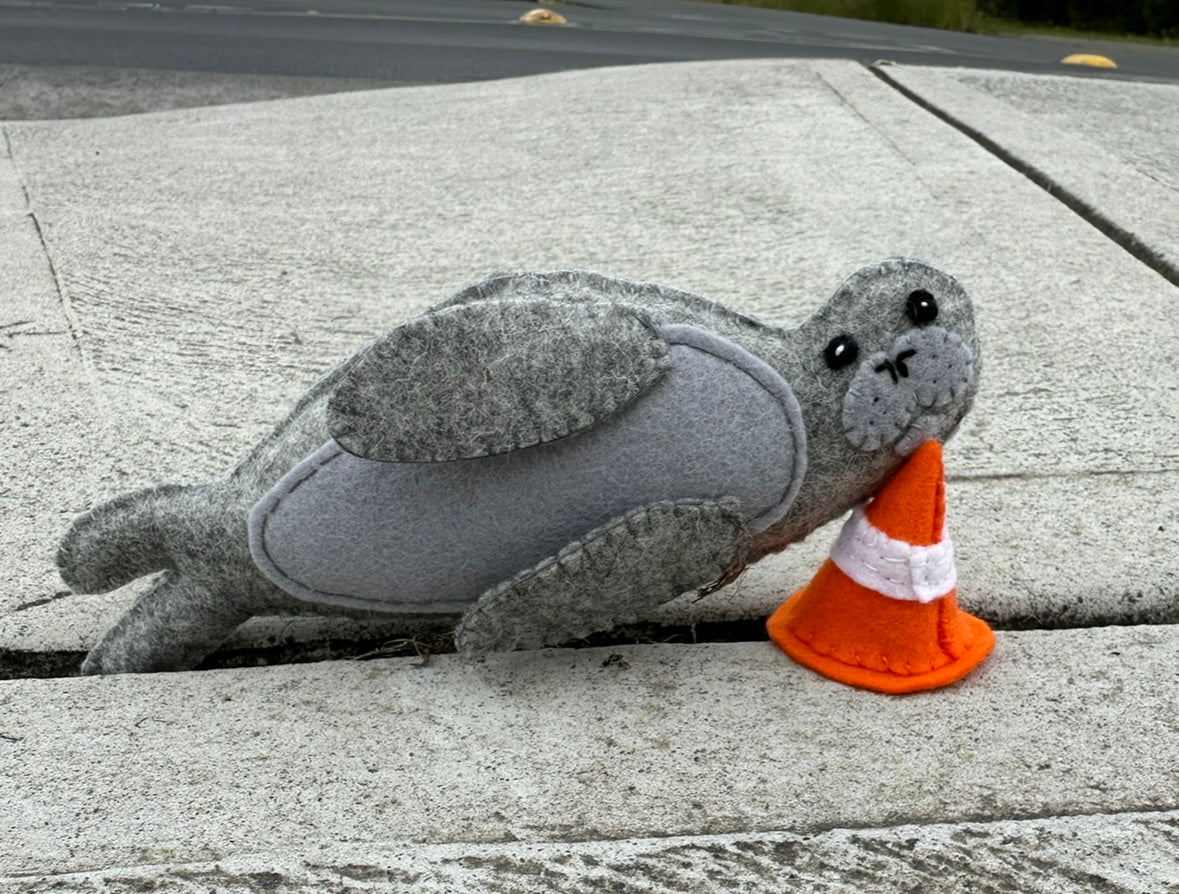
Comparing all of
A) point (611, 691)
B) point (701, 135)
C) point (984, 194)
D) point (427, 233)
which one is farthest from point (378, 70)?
point (611, 691)

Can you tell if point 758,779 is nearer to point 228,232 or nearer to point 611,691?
point 611,691

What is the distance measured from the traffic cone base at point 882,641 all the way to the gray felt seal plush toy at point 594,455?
0.42 ft

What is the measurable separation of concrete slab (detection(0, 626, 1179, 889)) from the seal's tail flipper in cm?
16

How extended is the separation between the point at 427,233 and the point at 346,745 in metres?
2.40

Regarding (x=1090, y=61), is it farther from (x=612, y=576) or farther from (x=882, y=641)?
(x=612, y=576)

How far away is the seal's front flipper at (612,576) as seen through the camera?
1.73 metres

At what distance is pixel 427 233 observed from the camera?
Answer: 12.9 ft

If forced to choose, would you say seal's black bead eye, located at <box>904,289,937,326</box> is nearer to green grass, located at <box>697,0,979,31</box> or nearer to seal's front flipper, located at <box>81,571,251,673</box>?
seal's front flipper, located at <box>81,571,251,673</box>

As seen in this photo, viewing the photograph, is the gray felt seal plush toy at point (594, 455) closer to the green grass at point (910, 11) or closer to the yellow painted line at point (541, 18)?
the yellow painted line at point (541, 18)

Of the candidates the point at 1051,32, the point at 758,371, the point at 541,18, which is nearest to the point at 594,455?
the point at 758,371

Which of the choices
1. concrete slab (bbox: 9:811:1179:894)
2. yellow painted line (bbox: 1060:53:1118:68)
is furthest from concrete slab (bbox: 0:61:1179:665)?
yellow painted line (bbox: 1060:53:1118:68)

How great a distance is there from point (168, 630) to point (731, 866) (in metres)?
0.88

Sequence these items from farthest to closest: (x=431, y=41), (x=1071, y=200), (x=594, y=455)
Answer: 1. (x=431, y=41)
2. (x=1071, y=200)
3. (x=594, y=455)

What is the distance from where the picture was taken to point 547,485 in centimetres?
175
